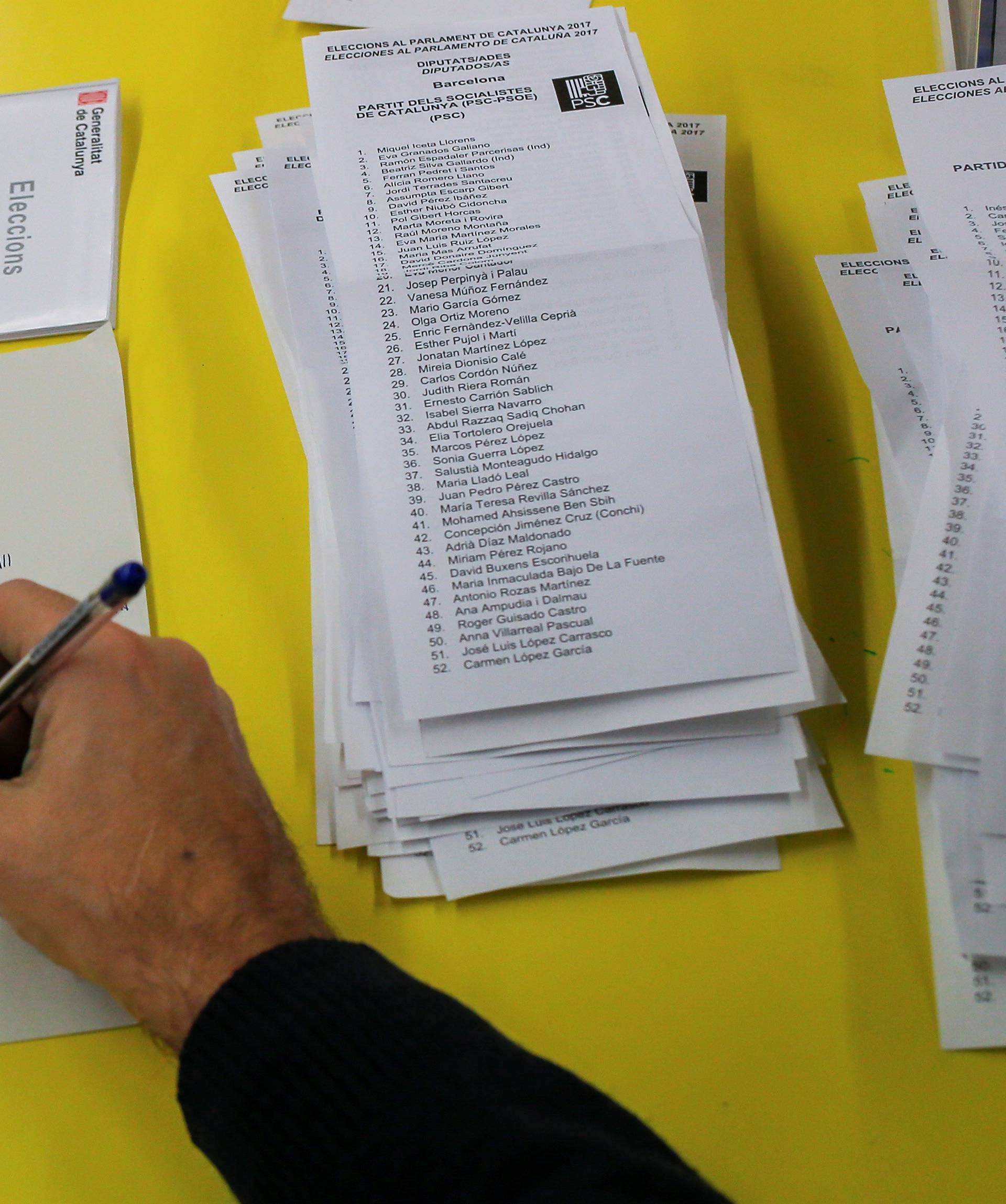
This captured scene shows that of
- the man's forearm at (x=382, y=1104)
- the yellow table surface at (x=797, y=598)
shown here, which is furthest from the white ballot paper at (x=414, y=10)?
the man's forearm at (x=382, y=1104)

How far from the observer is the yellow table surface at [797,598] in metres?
0.50

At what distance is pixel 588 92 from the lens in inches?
27.0

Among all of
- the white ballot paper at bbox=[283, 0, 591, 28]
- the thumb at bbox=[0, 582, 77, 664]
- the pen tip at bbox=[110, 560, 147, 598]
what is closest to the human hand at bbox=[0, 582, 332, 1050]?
the thumb at bbox=[0, 582, 77, 664]

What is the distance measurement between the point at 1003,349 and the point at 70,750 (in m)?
0.59

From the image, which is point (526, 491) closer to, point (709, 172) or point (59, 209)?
point (709, 172)

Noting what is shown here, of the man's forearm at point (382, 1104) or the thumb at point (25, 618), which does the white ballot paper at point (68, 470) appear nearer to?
the thumb at point (25, 618)

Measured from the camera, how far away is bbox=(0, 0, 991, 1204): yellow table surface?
50 centimetres

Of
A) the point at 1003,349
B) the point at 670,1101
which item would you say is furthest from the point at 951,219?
the point at 670,1101

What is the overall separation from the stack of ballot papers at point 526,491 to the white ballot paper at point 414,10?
114 millimetres

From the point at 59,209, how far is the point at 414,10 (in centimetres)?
34

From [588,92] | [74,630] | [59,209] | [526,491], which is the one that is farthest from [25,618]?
[588,92]

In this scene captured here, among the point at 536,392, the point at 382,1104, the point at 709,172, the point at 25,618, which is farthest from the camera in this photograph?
the point at 709,172

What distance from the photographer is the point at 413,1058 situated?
0.38m

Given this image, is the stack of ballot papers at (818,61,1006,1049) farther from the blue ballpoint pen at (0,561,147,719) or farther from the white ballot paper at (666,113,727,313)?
the blue ballpoint pen at (0,561,147,719)
